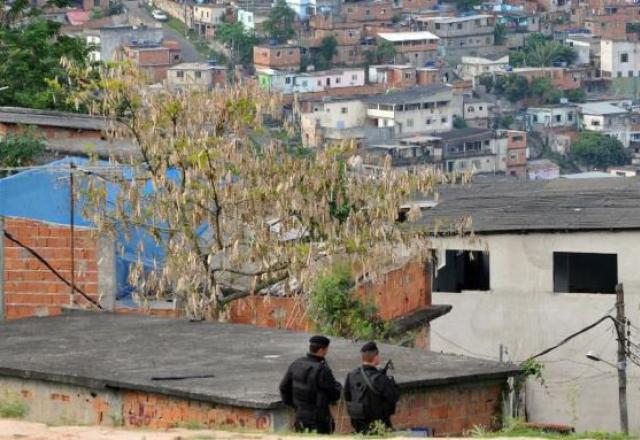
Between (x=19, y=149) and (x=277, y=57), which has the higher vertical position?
(x=19, y=149)

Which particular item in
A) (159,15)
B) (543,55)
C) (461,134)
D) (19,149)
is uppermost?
(19,149)

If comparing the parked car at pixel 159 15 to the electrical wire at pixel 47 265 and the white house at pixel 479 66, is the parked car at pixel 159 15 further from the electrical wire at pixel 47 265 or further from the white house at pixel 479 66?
the electrical wire at pixel 47 265

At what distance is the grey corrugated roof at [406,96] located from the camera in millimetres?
76438

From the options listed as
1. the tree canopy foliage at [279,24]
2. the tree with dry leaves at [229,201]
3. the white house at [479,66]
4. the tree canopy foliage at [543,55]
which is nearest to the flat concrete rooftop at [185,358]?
the tree with dry leaves at [229,201]

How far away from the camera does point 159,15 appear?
95.8m

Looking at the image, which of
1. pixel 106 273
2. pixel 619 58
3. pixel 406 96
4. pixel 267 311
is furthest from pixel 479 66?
pixel 106 273

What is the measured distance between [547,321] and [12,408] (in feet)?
23.3

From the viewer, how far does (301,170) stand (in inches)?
502

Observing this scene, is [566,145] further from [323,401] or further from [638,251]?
[323,401]

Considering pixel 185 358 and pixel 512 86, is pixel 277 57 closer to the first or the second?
pixel 512 86

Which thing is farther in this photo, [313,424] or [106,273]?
[106,273]

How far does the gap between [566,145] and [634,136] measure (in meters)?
2.81

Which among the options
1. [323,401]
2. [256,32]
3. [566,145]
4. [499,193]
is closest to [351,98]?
[566,145]

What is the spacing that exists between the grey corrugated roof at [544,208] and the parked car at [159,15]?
7926 centimetres
